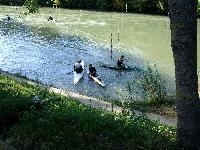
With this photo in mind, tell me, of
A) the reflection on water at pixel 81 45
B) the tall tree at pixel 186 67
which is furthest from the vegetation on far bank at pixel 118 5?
the tall tree at pixel 186 67

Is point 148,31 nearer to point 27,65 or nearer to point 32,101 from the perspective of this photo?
point 27,65

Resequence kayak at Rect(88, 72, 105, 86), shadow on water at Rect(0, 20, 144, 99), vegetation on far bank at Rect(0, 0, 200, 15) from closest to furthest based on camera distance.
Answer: kayak at Rect(88, 72, 105, 86)
shadow on water at Rect(0, 20, 144, 99)
vegetation on far bank at Rect(0, 0, 200, 15)

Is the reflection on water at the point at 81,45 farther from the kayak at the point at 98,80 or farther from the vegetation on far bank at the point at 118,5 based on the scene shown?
the vegetation on far bank at the point at 118,5

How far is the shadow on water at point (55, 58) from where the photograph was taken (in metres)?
25.6

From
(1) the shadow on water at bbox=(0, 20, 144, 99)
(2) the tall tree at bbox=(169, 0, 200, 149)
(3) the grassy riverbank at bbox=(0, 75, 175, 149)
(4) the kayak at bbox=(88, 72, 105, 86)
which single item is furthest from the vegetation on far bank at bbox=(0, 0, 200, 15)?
(2) the tall tree at bbox=(169, 0, 200, 149)

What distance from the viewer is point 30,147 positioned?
802cm

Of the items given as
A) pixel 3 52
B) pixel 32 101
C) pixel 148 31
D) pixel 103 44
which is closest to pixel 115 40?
pixel 103 44

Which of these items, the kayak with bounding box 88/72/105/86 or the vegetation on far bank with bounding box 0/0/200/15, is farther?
the vegetation on far bank with bounding box 0/0/200/15

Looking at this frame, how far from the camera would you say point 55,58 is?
32.8 meters

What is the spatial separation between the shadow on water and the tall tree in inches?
543

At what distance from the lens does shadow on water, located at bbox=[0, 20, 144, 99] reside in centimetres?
2558

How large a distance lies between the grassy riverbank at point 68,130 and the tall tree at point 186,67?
0.42m

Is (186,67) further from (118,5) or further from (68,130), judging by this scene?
(118,5)

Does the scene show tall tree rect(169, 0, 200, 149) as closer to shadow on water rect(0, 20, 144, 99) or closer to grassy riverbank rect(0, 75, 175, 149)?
grassy riverbank rect(0, 75, 175, 149)
